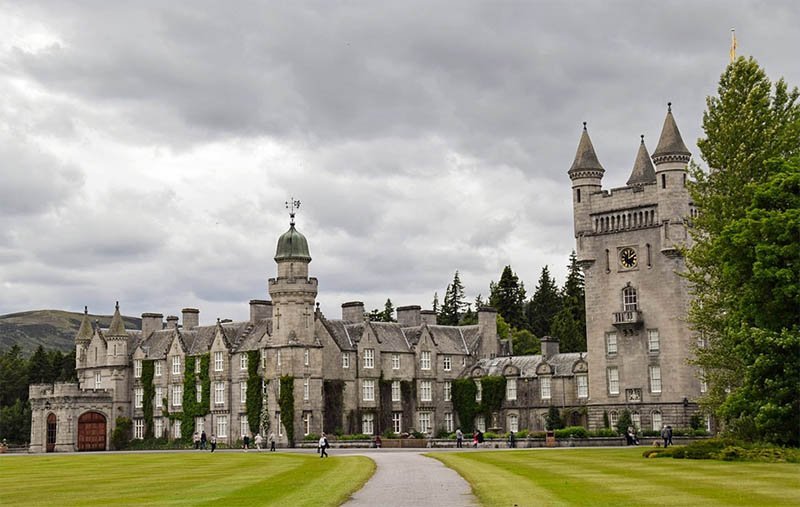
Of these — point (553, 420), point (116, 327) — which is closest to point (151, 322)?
point (116, 327)

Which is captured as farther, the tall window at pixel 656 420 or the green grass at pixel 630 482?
the tall window at pixel 656 420

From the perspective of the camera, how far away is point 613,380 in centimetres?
8469

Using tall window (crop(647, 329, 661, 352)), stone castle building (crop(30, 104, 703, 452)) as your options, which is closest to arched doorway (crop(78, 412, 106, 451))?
stone castle building (crop(30, 104, 703, 452))

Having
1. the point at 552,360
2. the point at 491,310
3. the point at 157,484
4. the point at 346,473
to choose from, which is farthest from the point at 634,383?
the point at 157,484

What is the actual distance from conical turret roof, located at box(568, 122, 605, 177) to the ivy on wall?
25179mm

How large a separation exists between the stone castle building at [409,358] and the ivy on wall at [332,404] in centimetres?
10

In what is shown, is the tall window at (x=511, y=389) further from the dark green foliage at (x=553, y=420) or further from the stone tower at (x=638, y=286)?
the stone tower at (x=638, y=286)

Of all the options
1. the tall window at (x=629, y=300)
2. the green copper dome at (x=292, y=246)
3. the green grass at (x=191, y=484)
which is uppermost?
the green copper dome at (x=292, y=246)

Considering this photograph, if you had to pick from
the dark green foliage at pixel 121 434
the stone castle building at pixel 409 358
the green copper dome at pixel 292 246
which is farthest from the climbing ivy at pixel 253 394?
the dark green foliage at pixel 121 434

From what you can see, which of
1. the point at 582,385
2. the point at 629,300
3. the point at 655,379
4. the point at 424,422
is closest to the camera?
the point at 655,379

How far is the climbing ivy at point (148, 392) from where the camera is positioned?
100250 mm

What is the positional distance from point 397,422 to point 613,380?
20182mm

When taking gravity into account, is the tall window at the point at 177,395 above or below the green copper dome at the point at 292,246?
below

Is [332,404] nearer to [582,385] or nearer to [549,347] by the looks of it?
[549,347]
